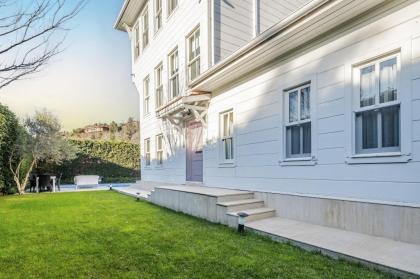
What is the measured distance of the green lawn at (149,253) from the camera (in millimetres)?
3484

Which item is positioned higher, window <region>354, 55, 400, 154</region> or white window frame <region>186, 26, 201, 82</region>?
white window frame <region>186, 26, 201, 82</region>

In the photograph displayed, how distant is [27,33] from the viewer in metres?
2.82

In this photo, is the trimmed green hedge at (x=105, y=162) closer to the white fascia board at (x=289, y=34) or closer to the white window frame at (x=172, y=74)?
the white window frame at (x=172, y=74)

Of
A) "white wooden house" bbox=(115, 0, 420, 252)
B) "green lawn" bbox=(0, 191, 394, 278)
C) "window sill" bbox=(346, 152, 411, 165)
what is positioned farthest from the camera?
"white wooden house" bbox=(115, 0, 420, 252)

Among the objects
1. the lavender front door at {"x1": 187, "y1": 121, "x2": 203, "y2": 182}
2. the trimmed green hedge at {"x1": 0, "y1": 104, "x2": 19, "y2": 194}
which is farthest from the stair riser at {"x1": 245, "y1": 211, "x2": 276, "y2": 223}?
the trimmed green hedge at {"x1": 0, "y1": 104, "x2": 19, "y2": 194}

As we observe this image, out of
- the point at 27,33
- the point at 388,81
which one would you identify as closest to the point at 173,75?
the point at 388,81

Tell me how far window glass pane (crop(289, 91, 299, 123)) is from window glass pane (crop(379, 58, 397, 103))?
175 cm

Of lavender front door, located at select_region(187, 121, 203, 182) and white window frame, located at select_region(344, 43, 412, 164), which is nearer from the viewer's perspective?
white window frame, located at select_region(344, 43, 412, 164)

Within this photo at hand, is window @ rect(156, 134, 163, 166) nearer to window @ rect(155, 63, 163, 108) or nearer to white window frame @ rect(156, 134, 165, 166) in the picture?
white window frame @ rect(156, 134, 165, 166)

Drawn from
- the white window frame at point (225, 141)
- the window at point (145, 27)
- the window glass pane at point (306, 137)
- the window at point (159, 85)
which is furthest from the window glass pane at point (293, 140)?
the window at point (145, 27)

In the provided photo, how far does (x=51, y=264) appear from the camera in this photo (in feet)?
12.6

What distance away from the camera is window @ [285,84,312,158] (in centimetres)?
581

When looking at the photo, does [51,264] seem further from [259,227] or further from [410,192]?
[410,192]

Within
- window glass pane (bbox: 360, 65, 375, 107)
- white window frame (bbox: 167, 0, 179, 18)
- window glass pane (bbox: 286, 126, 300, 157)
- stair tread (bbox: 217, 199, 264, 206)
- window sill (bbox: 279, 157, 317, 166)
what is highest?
white window frame (bbox: 167, 0, 179, 18)
